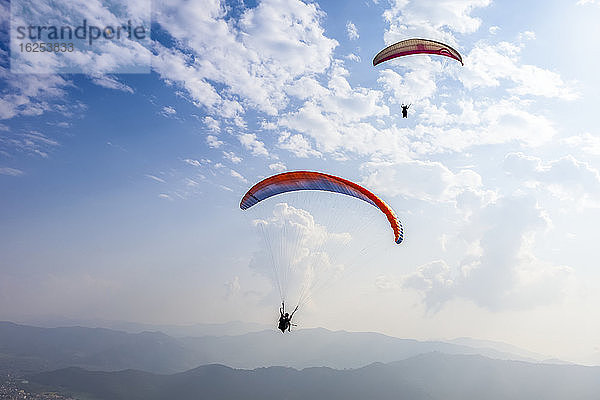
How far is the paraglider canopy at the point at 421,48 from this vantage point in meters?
30.9

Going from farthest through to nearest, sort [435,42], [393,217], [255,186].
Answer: [435,42] → [255,186] → [393,217]

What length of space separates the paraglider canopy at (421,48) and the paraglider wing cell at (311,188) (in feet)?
49.8

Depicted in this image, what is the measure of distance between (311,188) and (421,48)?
16.1 m

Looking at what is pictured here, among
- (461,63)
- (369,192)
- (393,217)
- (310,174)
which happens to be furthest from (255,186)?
(461,63)

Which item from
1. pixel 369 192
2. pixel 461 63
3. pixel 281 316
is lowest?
pixel 281 316

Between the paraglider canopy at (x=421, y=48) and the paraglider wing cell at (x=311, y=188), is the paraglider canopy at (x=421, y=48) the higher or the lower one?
the higher one

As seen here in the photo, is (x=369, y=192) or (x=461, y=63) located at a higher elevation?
(x=461, y=63)

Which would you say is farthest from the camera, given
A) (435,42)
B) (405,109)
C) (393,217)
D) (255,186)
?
(405,109)

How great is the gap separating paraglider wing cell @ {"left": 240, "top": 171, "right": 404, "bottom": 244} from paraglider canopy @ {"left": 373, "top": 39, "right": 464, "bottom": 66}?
15.2 m

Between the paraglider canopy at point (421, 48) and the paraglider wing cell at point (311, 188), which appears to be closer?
the paraglider wing cell at point (311, 188)

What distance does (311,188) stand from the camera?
26906 millimetres

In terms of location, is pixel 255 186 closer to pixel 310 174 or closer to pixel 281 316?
pixel 310 174

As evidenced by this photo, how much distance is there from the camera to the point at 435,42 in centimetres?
3078

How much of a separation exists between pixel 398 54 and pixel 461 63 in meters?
5.36
